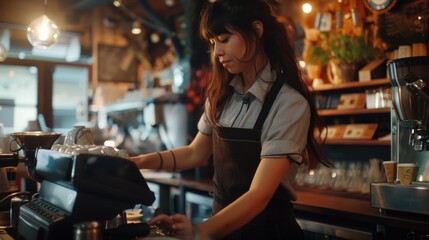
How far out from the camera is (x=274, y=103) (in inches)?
70.0

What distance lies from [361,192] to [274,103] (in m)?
1.97

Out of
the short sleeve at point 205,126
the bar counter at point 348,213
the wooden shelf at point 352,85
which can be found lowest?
the bar counter at point 348,213

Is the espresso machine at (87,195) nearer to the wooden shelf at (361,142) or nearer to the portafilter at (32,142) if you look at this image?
the portafilter at (32,142)

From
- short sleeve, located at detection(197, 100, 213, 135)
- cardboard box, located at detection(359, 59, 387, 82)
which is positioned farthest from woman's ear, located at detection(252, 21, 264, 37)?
cardboard box, located at detection(359, 59, 387, 82)

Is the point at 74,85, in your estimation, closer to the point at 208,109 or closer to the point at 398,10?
the point at 398,10

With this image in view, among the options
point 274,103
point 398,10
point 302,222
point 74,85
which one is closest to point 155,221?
point 274,103

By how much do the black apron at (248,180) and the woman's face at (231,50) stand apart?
16cm

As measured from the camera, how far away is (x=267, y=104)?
1.81 meters

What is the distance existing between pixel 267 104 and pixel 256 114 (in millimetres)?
77

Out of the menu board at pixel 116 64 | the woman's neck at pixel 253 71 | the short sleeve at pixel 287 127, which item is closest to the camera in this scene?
the short sleeve at pixel 287 127

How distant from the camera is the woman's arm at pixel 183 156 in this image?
2000 mm

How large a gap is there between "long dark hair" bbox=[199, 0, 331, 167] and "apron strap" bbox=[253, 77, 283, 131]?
5 centimetres

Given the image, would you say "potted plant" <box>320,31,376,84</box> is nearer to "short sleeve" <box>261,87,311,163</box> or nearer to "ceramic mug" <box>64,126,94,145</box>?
"short sleeve" <box>261,87,311,163</box>

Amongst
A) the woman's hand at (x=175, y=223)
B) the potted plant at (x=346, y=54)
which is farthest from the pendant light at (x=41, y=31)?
the woman's hand at (x=175, y=223)
